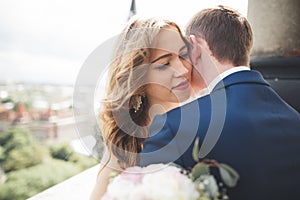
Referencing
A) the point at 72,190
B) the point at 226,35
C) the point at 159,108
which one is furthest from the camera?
the point at 72,190

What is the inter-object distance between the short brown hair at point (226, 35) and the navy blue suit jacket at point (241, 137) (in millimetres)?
113

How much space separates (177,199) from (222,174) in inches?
4.1

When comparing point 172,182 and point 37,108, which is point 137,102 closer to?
point 172,182


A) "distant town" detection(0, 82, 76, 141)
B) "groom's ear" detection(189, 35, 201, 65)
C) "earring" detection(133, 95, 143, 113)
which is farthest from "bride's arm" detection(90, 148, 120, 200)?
"distant town" detection(0, 82, 76, 141)

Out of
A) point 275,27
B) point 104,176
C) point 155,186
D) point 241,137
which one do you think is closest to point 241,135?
point 241,137

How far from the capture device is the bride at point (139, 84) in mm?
809

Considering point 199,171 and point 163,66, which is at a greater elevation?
point 163,66

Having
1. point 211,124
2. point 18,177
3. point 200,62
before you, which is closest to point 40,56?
point 18,177

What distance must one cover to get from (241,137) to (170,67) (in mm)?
291

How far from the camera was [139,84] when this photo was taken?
0.83 meters

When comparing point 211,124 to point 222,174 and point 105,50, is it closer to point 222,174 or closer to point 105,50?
point 222,174

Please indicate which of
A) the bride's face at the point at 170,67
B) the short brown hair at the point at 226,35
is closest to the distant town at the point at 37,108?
the bride's face at the point at 170,67

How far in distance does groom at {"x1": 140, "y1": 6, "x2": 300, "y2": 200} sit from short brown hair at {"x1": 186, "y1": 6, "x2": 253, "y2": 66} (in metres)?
0.05

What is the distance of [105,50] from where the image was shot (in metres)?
0.87
